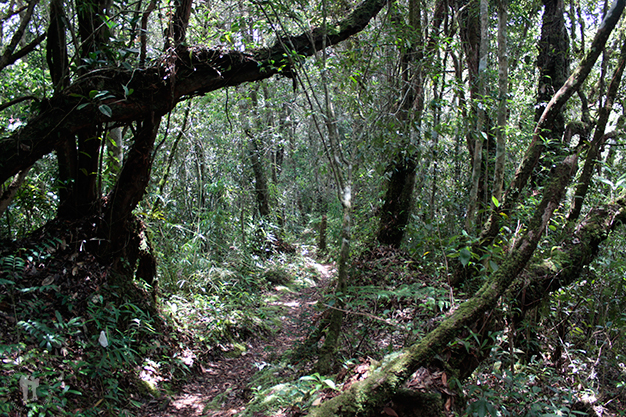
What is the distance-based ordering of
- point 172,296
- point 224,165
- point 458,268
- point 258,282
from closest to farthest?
point 458,268 < point 172,296 < point 258,282 < point 224,165

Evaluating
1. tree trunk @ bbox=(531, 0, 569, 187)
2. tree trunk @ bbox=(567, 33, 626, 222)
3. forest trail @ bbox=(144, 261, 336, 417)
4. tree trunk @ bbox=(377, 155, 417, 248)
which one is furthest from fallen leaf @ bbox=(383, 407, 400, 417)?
tree trunk @ bbox=(531, 0, 569, 187)

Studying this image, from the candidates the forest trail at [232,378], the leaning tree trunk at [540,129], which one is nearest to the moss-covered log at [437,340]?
the leaning tree trunk at [540,129]

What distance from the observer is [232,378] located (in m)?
4.86

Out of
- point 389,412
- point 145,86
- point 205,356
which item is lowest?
point 205,356

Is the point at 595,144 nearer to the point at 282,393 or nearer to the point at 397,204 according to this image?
the point at 282,393

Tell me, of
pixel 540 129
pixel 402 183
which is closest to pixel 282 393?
pixel 540 129

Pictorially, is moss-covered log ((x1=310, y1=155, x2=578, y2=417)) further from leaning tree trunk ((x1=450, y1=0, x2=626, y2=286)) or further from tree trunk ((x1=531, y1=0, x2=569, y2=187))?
tree trunk ((x1=531, y1=0, x2=569, y2=187))

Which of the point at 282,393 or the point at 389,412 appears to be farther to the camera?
the point at 282,393

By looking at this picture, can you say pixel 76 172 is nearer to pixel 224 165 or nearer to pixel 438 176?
pixel 224 165

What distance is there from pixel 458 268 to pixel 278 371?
2.62 meters

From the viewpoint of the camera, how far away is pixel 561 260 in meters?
3.66

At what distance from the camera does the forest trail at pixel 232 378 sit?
3.96 metres

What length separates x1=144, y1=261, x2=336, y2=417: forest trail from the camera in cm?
396

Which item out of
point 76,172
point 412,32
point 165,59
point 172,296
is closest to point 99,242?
point 76,172
